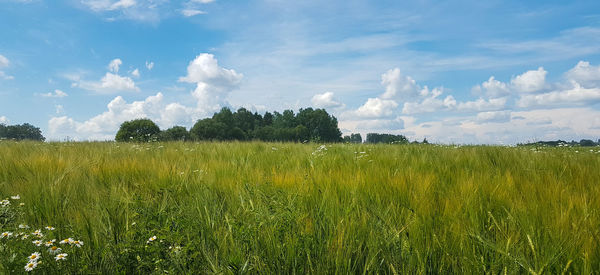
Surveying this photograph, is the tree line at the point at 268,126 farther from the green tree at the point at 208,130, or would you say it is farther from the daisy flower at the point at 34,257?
the daisy flower at the point at 34,257

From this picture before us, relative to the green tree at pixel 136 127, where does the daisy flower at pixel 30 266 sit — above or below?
below

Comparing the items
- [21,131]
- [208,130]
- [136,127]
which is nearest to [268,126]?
[208,130]

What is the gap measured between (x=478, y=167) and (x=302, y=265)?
3784 mm

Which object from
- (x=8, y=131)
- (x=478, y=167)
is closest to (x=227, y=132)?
(x=8, y=131)

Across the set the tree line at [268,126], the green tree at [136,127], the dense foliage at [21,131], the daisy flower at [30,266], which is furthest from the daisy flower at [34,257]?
the dense foliage at [21,131]

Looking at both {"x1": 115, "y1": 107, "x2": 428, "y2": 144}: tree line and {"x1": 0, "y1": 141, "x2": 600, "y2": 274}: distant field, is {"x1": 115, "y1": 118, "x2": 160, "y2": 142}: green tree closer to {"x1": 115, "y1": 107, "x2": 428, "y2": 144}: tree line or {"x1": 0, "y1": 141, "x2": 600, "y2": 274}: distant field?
{"x1": 115, "y1": 107, "x2": 428, "y2": 144}: tree line

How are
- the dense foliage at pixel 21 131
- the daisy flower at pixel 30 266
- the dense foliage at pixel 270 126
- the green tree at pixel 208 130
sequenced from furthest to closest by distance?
the dense foliage at pixel 21 131, the dense foliage at pixel 270 126, the green tree at pixel 208 130, the daisy flower at pixel 30 266

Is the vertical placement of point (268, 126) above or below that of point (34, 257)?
above

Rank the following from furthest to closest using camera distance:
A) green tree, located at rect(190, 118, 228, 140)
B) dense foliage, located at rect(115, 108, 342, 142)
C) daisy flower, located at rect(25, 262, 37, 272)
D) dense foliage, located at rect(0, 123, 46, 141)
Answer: dense foliage, located at rect(0, 123, 46, 141) → dense foliage, located at rect(115, 108, 342, 142) → green tree, located at rect(190, 118, 228, 140) → daisy flower, located at rect(25, 262, 37, 272)

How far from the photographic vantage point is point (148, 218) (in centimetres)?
228

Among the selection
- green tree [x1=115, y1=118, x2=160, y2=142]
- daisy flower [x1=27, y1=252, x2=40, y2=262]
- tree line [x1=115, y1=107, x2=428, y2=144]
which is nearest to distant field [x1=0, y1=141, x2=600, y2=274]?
daisy flower [x1=27, y1=252, x2=40, y2=262]

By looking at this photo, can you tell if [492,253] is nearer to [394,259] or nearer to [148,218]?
[394,259]

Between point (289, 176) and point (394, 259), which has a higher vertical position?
point (289, 176)

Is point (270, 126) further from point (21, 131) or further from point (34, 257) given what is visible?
point (34, 257)
